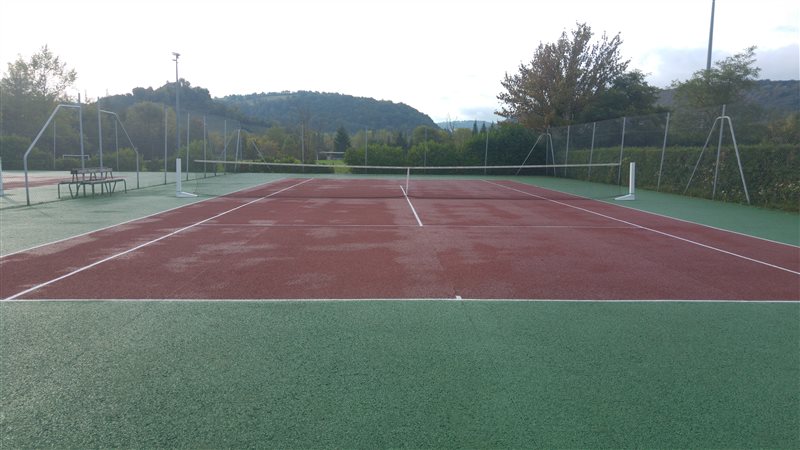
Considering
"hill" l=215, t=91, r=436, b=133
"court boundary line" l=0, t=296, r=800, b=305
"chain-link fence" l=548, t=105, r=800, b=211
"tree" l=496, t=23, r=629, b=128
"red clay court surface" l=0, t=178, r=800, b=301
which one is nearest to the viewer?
"court boundary line" l=0, t=296, r=800, b=305

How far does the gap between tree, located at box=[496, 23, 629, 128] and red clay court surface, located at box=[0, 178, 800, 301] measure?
88.4ft

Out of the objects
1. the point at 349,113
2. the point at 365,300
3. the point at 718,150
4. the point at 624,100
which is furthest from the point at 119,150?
the point at 349,113

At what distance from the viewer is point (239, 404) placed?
351 cm

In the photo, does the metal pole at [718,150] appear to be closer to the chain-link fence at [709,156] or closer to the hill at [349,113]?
the chain-link fence at [709,156]

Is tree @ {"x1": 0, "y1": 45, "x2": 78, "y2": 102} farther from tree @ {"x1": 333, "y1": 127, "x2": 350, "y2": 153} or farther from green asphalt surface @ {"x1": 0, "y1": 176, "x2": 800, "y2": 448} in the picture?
green asphalt surface @ {"x1": 0, "y1": 176, "x2": 800, "y2": 448}

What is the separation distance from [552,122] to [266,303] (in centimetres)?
3668

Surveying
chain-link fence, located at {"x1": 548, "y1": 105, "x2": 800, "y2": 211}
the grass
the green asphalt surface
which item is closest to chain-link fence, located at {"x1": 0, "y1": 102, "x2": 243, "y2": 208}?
the green asphalt surface

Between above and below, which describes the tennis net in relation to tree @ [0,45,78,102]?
below

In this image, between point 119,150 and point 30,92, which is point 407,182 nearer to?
point 119,150

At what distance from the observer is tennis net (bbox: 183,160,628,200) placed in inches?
827

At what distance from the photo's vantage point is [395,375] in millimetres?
3980

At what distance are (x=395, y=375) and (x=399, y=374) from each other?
1.4 inches

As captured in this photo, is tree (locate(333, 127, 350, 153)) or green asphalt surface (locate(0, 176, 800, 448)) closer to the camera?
green asphalt surface (locate(0, 176, 800, 448))

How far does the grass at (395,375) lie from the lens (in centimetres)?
319
